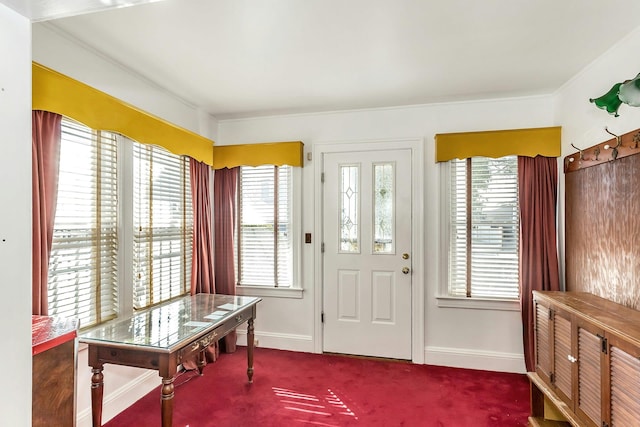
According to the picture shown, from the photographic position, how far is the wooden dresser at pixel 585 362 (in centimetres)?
155

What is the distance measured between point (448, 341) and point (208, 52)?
3019 millimetres

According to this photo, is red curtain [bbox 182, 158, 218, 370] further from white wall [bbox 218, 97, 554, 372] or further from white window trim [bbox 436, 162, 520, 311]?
white window trim [bbox 436, 162, 520, 311]

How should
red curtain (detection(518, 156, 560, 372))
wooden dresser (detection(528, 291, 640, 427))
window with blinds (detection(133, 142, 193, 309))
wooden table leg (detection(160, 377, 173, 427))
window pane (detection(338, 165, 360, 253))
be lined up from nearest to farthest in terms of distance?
wooden dresser (detection(528, 291, 640, 427))
wooden table leg (detection(160, 377, 173, 427))
window with blinds (detection(133, 142, 193, 309))
red curtain (detection(518, 156, 560, 372))
window pane (detection(338, 165, 360, 253))

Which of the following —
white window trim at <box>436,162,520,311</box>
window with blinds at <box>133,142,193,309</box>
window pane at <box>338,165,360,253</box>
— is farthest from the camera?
window pane at <box>338,165,360,253</box>

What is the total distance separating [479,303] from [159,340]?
8.41ft

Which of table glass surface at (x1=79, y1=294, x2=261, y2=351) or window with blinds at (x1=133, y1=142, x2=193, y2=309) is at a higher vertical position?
window with blinds at (x1=133, y1=142, x2=193, y2=309)

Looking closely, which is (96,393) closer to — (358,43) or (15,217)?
(15,217)

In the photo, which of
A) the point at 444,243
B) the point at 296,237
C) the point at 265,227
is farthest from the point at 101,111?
the point at 444,243

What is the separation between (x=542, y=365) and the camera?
2344mm

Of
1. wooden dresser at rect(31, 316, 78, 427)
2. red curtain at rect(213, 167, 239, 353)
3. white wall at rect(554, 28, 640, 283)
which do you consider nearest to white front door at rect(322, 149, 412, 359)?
red curtain at rect(213, 167, 239, 353)

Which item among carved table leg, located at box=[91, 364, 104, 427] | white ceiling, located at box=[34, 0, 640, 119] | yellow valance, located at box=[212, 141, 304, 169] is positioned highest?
white ceiling, located at box=[34, 0, 640, 119]

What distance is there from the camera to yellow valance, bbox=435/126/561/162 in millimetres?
2971

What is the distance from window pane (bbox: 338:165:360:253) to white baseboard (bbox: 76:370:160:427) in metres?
1.93

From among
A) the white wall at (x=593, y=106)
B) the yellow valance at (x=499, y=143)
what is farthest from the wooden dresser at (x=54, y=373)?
the white wall at (x=593, y=106)
